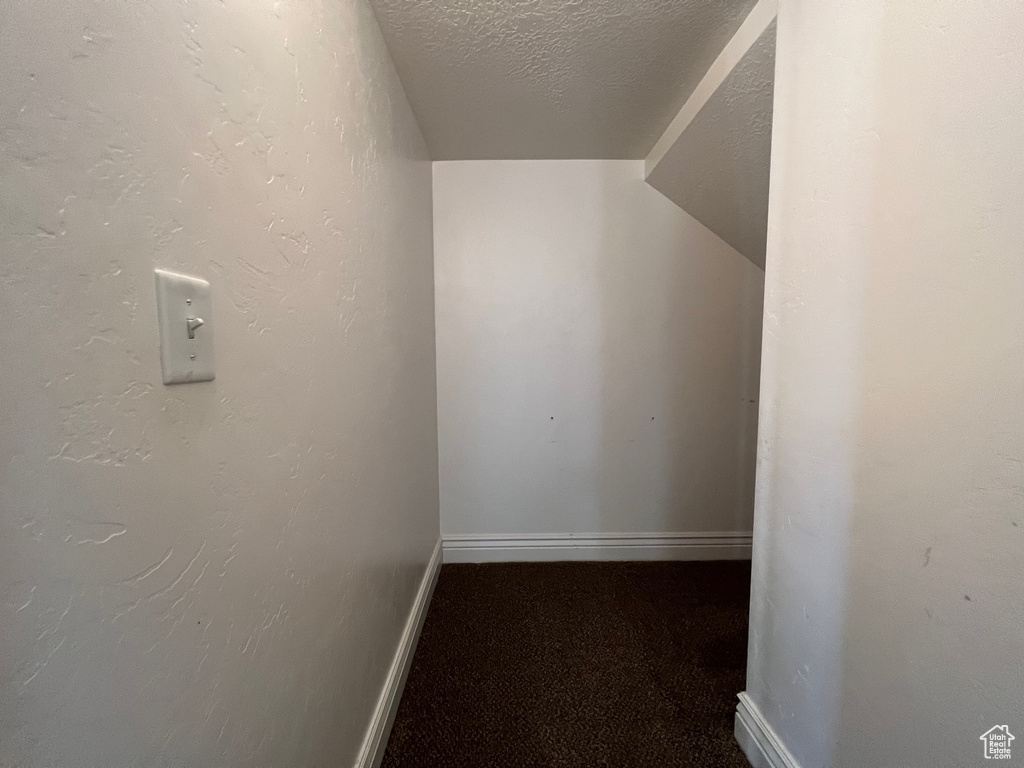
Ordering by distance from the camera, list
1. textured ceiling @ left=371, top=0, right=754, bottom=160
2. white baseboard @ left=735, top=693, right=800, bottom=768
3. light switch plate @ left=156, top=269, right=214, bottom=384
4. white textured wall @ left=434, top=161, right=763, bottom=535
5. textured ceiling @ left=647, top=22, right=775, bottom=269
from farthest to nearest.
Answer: white textured wall @ left=434, top=161, right=763, bottom=535 → textured ceiling @ left=647, top=22, right=775, bottom=269 → textured ceiling @ left=371, top=0, right=754, bottom=160 → white baseboard @ left=735, top=693, right=800, bottom=768 → light switch plate @ left=156, top=269, right=214, bottom=384

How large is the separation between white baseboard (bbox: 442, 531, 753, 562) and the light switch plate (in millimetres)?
1869

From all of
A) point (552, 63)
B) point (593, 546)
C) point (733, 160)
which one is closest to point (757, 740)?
point (593, 546)

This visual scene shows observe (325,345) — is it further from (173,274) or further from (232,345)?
(173,274)

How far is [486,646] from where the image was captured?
1.57 meters

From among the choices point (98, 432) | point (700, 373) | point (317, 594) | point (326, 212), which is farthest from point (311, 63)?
point (700, 373)

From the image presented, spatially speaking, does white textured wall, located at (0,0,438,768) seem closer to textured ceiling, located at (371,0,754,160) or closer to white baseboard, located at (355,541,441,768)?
white baseboard, located at (355,541,441,768)

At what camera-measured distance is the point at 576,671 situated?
4.77ft

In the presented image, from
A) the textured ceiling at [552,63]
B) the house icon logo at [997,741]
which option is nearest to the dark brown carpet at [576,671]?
the house icon logo at [997,741]

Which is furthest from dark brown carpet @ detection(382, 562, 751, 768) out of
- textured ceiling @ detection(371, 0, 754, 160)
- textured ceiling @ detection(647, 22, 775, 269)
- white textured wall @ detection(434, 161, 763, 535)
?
textured ceiling @ detection(371, 0, 754, 160)

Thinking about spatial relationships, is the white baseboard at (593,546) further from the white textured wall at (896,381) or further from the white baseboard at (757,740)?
the white textured wall at (896,381)

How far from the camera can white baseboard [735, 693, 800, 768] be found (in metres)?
1.01

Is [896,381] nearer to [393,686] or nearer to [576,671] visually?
[576,671]

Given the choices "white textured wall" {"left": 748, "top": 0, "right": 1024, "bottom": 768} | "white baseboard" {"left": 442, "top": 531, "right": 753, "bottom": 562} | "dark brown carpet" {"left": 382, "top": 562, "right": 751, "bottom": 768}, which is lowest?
"dark brown carpet" {"left": 382, "top": 562, "right": 751, "bottom": 768}

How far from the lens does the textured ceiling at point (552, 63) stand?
3.76 feet
